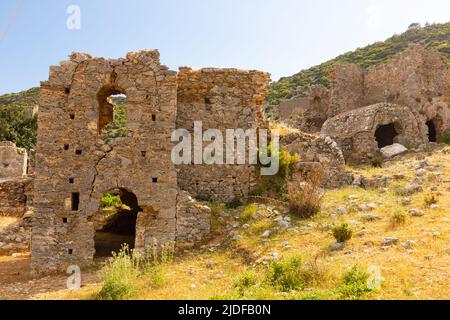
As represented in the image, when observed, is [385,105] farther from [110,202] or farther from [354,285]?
[354,285]

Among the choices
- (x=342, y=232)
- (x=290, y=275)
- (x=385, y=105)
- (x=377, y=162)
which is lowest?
(x=290, y=275)

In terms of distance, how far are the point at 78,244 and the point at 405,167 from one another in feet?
34.6

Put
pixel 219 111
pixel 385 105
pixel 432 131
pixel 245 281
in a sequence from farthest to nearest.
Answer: pixel 432 131 → pixel 385 105 → pixel 219 111 → pixel 245 281

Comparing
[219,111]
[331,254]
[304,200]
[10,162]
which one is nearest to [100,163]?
[219,111]

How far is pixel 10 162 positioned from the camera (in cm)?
2122

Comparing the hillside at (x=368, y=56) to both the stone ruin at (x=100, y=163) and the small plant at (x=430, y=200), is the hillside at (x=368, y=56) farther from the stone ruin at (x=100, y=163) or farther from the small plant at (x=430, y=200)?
the small plant at (x=430, y=200)

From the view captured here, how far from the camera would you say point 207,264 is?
8.77 m

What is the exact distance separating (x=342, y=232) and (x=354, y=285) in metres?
2.33

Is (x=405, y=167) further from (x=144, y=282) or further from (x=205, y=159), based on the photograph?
(x=144, y=282)

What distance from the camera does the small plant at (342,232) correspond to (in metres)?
8.34

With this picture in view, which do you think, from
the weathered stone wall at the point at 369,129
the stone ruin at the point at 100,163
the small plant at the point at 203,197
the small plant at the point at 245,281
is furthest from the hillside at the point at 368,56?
the small plant at the point at 245,281

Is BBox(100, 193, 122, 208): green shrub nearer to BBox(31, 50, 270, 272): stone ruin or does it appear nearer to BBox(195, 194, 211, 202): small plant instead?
BBox(31, 50, 270, 272): stone ruin
